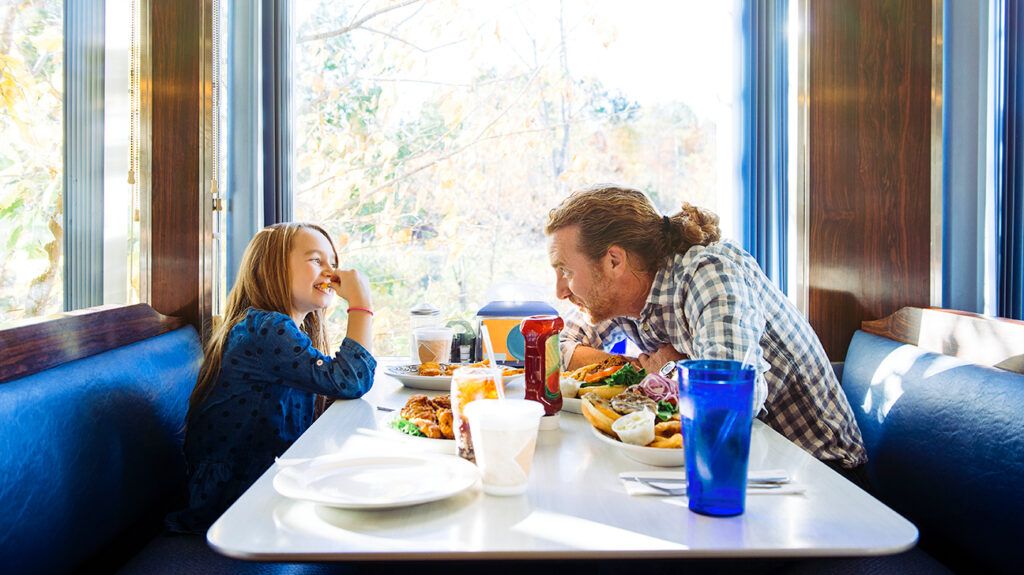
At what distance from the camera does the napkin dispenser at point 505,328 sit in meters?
2.61

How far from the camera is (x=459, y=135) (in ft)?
12.9

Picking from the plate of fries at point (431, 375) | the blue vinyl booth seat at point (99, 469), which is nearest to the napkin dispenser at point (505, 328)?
the plate of fries at point (431, 375)

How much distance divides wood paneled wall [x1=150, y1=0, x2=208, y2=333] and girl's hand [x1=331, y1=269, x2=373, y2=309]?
1.69 ft

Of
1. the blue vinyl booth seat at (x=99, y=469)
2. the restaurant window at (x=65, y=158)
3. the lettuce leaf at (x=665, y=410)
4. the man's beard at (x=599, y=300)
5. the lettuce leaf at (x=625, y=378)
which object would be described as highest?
the restaurant window at (x=65, y=158)

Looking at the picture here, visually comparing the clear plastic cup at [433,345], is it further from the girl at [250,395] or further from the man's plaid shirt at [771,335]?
the man's plaid shirt at [771,335]

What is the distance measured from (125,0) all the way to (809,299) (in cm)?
223

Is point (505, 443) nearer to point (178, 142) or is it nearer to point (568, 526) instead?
point (568, 526)

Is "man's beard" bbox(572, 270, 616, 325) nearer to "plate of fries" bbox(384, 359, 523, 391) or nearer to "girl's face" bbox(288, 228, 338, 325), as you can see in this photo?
"plate of fries" bbox(384, 359, 523, 391)

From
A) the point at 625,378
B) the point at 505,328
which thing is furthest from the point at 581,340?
the point at 625,378

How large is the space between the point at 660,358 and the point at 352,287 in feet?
2.70

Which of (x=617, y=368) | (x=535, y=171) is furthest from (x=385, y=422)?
(x=535, y=171)

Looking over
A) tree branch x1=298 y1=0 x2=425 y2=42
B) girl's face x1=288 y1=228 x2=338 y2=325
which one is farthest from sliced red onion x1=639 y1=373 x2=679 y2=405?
tree branch x1=298 y1=0 x2=425 y2=42

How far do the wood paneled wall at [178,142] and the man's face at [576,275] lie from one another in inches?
44.2

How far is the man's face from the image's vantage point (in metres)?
1.97
